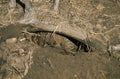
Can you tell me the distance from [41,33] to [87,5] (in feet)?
3.59

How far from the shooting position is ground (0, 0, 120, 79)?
3.07 m

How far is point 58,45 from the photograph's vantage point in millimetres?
3600

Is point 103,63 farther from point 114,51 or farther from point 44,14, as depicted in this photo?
point 44,14

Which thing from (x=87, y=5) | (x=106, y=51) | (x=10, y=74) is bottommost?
(x=10, y=74)

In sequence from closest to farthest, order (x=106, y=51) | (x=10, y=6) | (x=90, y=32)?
1. (x=106, y=51)
2. (x=90, y=32)
3. (x=10, y=6)

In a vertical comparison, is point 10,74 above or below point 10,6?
below

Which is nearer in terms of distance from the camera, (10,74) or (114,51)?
(10,74)

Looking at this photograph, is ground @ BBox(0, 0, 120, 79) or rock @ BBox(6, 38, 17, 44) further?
rock @ BBox(6, 38, 17, 44)

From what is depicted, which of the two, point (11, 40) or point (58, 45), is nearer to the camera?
point (11, 40)

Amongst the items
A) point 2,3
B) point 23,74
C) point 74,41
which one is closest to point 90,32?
point 74,41

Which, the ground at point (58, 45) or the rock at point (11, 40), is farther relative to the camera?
the rock at point (11, 40)

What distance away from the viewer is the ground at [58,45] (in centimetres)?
307

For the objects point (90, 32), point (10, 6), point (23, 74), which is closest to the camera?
point (23, 74)

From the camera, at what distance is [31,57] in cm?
321
